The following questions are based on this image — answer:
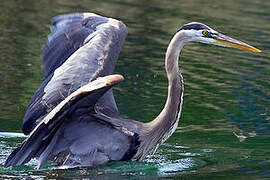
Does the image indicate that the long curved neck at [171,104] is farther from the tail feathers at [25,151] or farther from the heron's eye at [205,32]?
the tail feathers at [25,151]

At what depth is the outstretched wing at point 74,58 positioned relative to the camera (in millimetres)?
7922

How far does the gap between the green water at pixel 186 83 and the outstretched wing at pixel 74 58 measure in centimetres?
70

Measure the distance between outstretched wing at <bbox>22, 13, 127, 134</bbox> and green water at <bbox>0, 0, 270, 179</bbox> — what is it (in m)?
0.70

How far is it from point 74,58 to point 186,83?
11.5 ft

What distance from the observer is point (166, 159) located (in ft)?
27.1

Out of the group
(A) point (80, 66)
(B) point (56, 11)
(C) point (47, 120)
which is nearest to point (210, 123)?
→ (A) point (80, 66)

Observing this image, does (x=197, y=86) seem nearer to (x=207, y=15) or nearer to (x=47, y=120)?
(x=47, y=120)

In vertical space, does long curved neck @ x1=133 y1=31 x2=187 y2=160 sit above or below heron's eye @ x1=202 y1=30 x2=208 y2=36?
below

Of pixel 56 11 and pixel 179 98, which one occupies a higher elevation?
pixel 179 98

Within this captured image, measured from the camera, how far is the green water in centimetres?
791

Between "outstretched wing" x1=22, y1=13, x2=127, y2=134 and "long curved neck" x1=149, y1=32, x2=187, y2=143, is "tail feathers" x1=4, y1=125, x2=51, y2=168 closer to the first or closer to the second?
"outstretched wing" x1=22, y1=13, x2=127, y2=134

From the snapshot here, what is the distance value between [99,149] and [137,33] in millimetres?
7304

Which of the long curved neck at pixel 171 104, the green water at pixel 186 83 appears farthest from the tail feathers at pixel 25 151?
the long curved neck at pixel 171 104

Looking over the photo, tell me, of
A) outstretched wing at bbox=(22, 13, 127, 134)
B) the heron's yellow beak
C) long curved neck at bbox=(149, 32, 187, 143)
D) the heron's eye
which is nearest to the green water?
long curved neck at bbox=(149, 32, 187, 143)
